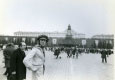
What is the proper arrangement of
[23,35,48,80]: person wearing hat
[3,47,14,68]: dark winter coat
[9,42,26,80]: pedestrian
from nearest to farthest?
[23,35,48,80]: person wearing hat, [9,42,26,80]: pedestrian, [3,47,14,68]: dark winter coat

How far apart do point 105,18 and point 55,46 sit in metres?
0.47

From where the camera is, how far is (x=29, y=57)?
127 cm

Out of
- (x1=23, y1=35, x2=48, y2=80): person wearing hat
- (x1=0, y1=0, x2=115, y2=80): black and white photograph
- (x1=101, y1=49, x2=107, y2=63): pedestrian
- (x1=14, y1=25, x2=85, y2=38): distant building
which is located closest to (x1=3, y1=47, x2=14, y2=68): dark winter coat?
(x1=0, y1=0, x2=115, y2=80): black and white photograph

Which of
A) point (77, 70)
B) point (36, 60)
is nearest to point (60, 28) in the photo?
point (77, 70)

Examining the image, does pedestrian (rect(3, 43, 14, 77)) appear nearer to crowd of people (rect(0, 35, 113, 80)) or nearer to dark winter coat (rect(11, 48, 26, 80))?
crowd of people (rect(0, 35, 113, 80))

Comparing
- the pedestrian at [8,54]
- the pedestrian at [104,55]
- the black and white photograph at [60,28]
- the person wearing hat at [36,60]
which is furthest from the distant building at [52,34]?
the person wearing hat at [36,60]

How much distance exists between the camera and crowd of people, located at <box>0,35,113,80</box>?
1299mm

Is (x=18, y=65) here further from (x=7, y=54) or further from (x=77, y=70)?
(x=77, y=70)

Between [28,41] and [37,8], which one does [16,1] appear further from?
Result: [28,41]

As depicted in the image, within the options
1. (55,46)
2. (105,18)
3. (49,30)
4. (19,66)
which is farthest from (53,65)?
(105,18)

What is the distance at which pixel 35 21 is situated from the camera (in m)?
1.79

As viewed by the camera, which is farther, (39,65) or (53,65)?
(53,65)

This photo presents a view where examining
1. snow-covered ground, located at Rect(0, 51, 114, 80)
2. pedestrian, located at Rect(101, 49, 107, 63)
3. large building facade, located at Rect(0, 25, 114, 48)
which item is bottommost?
snow-covered ground, located at Rect(0, 51, 114, 80)

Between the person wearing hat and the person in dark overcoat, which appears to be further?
the person in dark overcoat
